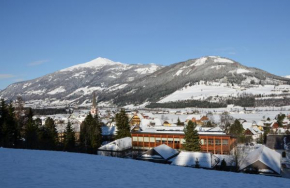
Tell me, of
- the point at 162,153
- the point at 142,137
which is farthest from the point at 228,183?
the point at 142,137

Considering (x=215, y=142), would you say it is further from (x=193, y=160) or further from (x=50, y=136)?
(x=50, y=136)

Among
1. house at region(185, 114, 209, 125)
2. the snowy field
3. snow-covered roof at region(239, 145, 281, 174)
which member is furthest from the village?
house at region(185, 114, 209, 125)

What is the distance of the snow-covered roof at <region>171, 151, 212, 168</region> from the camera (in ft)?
92.6

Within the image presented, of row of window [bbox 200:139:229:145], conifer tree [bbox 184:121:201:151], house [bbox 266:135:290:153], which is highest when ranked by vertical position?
conifer tree [bbox 184:121:201:151]

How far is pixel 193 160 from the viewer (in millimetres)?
29234

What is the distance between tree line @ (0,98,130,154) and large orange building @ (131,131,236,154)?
3608mm

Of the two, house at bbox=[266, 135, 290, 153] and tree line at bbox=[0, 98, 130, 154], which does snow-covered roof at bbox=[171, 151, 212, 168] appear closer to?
tree line at bbox=[0, 98, 130, 154]

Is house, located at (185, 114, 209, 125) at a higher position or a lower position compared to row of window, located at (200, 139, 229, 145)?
higher

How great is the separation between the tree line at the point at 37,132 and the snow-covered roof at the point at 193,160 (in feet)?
49.7

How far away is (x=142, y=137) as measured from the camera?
1890 inches

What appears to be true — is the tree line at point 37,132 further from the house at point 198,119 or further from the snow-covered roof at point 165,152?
the house at point 198,119

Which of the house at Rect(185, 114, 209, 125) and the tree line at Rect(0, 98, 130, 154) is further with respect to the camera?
the house at Rect(185, 114, 209, 125)

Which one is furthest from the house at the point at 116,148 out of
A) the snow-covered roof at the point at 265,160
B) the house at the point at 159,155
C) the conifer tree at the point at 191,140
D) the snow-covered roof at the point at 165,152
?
the snow-covered roof at the point at 265,160

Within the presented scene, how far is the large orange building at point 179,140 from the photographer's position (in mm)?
43125
